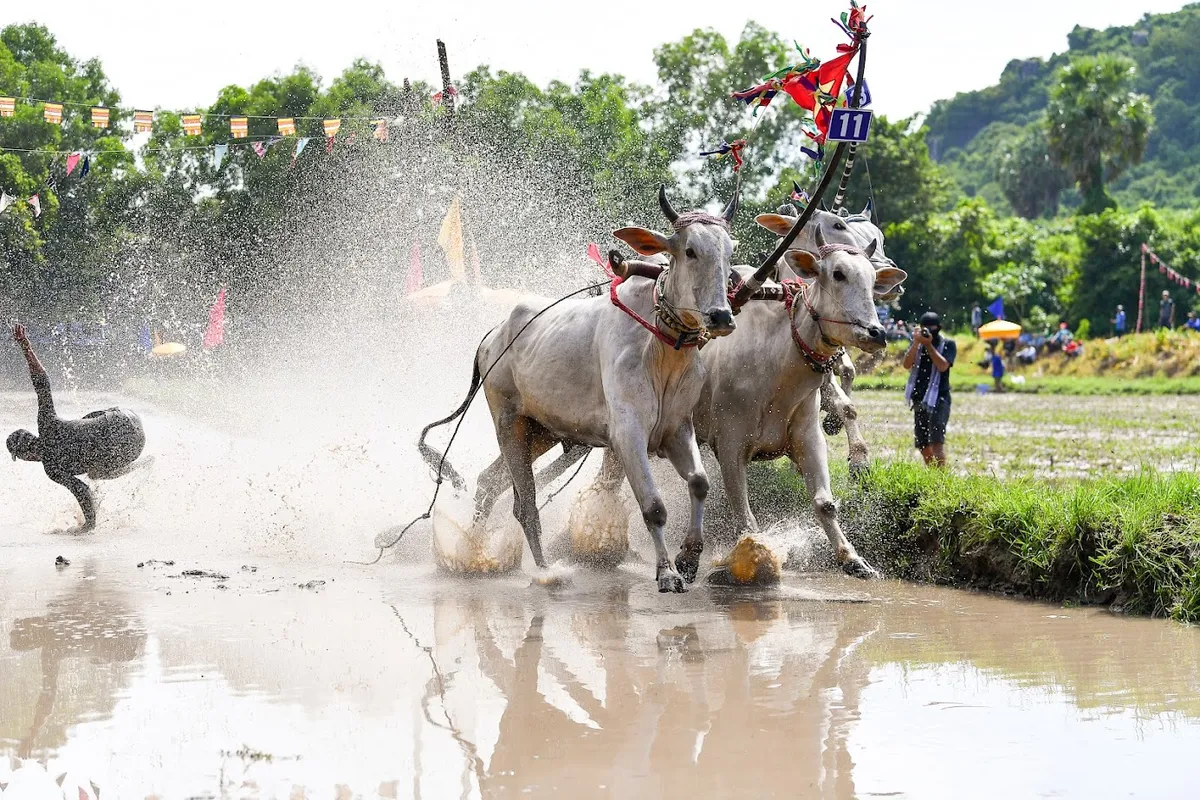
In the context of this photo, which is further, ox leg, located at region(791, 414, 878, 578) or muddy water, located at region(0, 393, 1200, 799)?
ox leg, located at region(791, 414, 878, 578)

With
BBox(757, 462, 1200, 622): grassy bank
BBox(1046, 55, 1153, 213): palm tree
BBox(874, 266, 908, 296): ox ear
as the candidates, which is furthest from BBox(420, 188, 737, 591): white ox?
BBox(1046, 55, 1153, 213): palm tree

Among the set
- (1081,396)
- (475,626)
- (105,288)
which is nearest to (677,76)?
(1081,396)

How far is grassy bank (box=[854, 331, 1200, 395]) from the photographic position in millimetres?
30641

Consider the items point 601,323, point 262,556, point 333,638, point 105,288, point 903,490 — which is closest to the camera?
point 333,638

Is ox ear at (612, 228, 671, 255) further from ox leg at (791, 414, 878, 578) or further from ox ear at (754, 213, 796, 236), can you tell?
ox leg at (791, 414, 878, 578)

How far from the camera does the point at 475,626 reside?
Result: 6.71m

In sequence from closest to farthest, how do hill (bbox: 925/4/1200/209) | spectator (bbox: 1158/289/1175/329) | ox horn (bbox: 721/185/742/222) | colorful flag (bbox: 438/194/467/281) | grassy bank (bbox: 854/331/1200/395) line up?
1. ox horn (bbox: 721/185/742/222)
2. colorful flag (bbox: 438/194/467/281)
3. grassy bank (bbox: 854/331/1200/395)
4. spectator (bbox: 1158/289/1175/329)
5. hill (bbox: 925/4/1200/209)

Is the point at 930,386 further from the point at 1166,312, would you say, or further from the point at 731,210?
the point at 1166,312

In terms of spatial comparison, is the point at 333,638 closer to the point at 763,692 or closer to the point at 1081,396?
the point at 763,692

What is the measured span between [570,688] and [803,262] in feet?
9.68

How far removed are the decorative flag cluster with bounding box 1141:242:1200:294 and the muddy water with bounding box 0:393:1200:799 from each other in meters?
38.8


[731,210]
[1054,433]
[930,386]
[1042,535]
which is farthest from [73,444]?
[1054,433]

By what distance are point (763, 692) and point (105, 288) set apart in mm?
34410

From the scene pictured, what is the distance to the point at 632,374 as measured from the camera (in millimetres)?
7191
